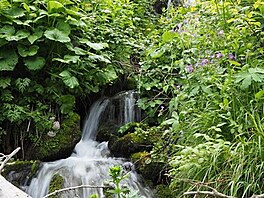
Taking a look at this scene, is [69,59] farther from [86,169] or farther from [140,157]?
[140,157]

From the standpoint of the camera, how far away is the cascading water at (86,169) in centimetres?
309

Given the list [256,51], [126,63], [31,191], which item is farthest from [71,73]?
[256,51]

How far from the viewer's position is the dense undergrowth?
78.6 inches

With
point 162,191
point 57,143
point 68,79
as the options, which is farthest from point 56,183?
point 68,79

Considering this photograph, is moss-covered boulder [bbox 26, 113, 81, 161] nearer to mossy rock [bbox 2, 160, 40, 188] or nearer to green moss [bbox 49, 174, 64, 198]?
mossy rock [bbox 2, 160, 40, 188]

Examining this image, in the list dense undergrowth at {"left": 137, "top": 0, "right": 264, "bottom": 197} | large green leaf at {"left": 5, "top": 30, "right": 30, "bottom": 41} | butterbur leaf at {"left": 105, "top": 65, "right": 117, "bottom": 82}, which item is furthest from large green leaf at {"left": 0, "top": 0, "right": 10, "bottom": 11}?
dense undergrowth at {"left": 137, "top": 0, "right": 264, "bottom": 197}

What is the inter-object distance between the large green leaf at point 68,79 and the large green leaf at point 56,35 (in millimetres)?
374

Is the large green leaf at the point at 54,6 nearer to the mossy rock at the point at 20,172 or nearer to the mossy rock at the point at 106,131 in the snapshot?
the mossy rock at the point at 106,131

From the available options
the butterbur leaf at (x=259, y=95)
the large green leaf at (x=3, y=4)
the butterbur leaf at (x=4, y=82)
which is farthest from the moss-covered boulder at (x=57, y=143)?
the butterbur leaf at (x=259, y=95)

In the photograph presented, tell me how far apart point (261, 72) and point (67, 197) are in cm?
200

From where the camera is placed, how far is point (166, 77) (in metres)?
3.95

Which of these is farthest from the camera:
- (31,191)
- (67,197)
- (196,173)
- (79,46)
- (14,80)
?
(79,46)

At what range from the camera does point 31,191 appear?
124 inches

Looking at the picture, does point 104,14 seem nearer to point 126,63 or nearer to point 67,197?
point 126,63
